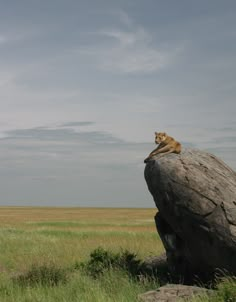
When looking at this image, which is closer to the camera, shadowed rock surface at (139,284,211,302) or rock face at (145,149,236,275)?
shadowed rock surface at (139,284,211,302)

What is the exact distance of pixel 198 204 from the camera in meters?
13.8

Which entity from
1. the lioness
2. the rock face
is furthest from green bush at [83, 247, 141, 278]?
the lioness

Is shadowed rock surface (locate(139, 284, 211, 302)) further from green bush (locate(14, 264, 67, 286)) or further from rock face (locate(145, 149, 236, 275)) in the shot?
green bush (locate(14, 264, 67, 286))

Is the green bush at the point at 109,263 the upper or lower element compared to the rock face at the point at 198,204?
lower

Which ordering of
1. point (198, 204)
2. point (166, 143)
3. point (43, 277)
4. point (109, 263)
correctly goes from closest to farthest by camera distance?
point (198, 204) < point (166, 143) < point (43, 277) < point (109, 263)

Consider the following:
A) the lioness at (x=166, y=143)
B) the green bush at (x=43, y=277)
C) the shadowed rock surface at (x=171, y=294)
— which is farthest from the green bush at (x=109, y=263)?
the lioness at (x=166, y=143)

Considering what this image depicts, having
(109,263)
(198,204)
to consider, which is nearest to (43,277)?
(109,263)

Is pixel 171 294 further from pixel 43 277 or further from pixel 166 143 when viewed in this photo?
pixel 43 277

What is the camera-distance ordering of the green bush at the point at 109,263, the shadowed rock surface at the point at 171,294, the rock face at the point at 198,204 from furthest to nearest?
the green bush at the point at 109,263
the rock face at the point at 198,204
the shadowed rock surface at the point at 171,294

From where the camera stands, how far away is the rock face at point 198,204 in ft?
44.5

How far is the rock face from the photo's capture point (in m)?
13.6

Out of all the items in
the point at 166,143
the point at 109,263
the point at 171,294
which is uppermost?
the point at 166,143

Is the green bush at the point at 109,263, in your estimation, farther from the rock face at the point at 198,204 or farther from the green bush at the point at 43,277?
the rock face at the point at 198,204

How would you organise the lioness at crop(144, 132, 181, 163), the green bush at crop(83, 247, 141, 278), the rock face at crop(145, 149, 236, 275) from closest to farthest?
the rock face at crop(145, 149, 236, 275) → the lioness at crop(144, 132, 181, 163) → the green bush at crop(83, 247, 141, 278)
